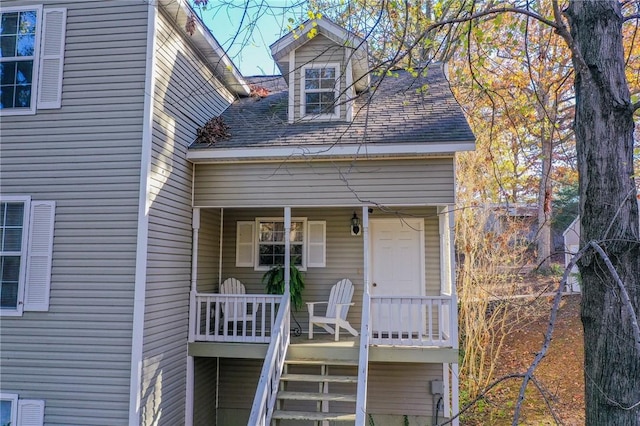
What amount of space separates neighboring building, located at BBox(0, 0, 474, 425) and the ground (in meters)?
2.13

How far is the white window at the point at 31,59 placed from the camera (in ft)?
19.0

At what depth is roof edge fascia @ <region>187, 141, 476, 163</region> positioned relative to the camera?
6027 mm

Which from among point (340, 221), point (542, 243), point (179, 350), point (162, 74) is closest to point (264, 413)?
point (179, 350)

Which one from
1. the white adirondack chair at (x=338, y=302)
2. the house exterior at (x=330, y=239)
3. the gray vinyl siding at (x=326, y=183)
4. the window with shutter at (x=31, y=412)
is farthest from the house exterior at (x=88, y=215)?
the white adirondack chair at (x=338, y=302)

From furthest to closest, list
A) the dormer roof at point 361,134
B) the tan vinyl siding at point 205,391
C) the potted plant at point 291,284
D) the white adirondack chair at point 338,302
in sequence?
1. the potted plant at point 291,284
2. the white adirondack chair at point 338,302
3. the tan vinyl siding at point 205,391
4. the dormer roof at point 361,134

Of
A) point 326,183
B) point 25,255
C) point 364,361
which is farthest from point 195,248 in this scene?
point 364,361

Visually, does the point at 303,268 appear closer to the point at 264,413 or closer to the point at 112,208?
the point at 264,413

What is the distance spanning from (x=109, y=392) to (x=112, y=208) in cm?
231

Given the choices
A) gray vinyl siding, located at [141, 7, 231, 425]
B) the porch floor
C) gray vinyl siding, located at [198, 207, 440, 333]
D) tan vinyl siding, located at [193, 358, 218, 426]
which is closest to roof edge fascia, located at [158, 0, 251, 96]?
gray vinyl siding, located at [141, 7, 231, 425]

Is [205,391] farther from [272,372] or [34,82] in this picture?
[34,82]

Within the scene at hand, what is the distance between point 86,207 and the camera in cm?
559

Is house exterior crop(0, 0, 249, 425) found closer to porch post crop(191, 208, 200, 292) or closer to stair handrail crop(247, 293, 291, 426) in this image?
porch post crop(191, 208, 200, 292)

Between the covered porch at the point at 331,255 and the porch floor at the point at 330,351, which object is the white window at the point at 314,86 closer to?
the covered porch at the point at 331,255

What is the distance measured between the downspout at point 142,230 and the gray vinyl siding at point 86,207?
8 cm
